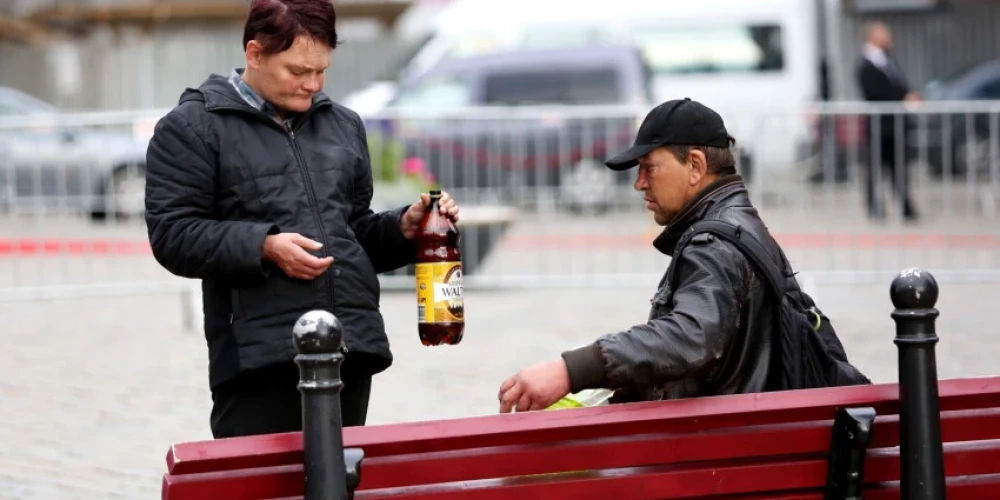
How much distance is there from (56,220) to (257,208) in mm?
8058

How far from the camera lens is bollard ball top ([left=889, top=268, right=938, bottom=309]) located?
3.44m

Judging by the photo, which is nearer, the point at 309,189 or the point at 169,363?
the point at 309,189

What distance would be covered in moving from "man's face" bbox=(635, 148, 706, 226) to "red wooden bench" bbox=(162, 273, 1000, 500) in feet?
1.68

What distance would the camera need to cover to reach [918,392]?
3.38 meters

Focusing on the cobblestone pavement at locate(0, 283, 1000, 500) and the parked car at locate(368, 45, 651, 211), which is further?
the parked car at locate(368, 45, 651, 211)

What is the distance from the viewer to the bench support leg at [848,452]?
3318 millimetres

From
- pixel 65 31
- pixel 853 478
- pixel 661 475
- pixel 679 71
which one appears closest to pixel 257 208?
pixel 661 475

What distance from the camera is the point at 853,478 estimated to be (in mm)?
3330

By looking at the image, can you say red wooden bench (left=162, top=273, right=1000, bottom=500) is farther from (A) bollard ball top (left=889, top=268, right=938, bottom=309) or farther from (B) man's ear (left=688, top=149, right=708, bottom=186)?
(B) man's ear (left=688, top=149, right=708, bottom=186)

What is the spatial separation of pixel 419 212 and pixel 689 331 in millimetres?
955

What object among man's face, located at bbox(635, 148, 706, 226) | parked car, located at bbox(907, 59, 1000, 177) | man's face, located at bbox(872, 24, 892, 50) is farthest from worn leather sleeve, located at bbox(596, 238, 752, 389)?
man's face, located at bbox(872, 24, 892, 50)

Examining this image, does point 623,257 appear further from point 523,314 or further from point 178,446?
point 178,446

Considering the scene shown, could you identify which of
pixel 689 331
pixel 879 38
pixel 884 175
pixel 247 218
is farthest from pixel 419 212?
pixel 879 38

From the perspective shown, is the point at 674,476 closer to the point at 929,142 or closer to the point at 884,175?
the point at 929,142
